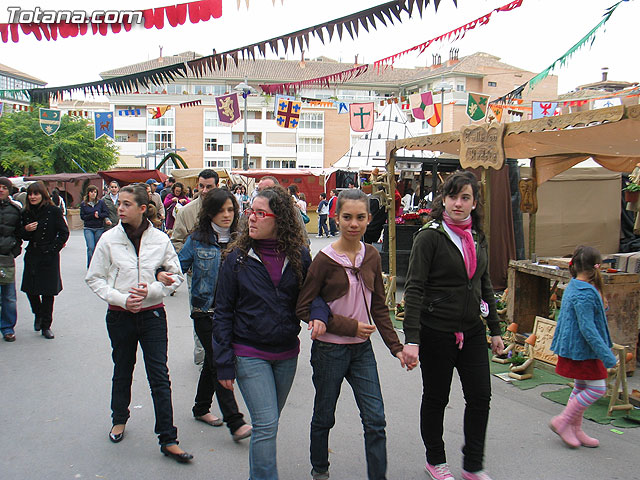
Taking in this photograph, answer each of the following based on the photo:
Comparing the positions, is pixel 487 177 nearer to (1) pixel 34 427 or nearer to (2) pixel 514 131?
(2) pixel 514 131

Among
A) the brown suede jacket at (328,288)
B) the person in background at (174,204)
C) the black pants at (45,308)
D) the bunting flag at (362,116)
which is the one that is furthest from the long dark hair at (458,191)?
the bunting flag at (362,116)

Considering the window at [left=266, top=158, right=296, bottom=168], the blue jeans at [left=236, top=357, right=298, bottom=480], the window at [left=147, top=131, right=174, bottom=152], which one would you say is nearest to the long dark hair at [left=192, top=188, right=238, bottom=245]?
the blue jeans at [left=236, top=357, right=298, bottom=480]

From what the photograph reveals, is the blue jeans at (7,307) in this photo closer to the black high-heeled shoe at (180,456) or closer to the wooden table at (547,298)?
the black high-heeled shoe at (180,456)

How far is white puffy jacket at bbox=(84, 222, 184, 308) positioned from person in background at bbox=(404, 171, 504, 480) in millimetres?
1717

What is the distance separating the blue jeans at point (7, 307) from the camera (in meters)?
6.58

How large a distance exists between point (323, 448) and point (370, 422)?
39 cm

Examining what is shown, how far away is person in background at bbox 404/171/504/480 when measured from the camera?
3.24 metres

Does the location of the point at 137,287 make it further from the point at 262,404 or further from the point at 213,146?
the point at 213,146

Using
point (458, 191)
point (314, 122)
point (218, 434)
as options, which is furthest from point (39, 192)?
point (314, 122)

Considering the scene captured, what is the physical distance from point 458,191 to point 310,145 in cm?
5744

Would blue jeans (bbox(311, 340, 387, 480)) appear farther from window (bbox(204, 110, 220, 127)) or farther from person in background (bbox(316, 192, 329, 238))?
window (bbox(204, 110, 220, 127))

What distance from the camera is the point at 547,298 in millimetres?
7125

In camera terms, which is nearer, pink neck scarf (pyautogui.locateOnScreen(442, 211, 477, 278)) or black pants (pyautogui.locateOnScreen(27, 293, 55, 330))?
pink neck scarf (pyautogui.locateOnScreen(442, 211, 477, 278))

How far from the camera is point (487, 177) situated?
281 inches
